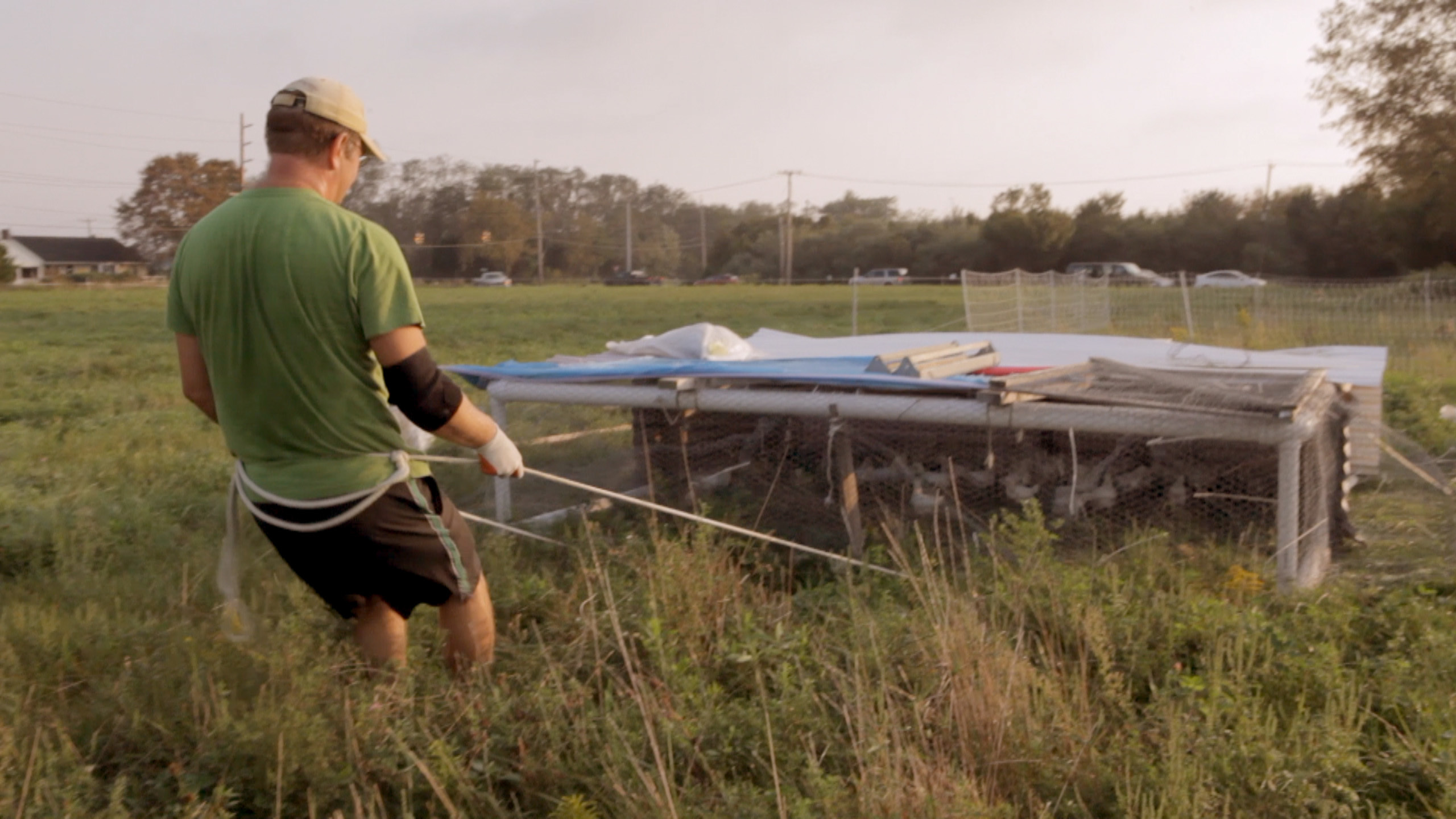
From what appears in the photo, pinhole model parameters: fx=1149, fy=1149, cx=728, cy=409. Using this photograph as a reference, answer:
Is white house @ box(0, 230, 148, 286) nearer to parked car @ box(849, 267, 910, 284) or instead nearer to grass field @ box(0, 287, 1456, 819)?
parked car @ box(849, 267, 910, 284)

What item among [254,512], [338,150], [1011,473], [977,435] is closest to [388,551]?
[254,512]

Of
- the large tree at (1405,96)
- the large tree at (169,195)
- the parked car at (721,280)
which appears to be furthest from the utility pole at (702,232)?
the large tree at (1405,96)

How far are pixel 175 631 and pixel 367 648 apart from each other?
3.17 feet

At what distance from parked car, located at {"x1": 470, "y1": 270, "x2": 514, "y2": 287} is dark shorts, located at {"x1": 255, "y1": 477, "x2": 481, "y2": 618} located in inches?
2513

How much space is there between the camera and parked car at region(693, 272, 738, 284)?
216 ft

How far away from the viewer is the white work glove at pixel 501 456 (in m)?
3.00

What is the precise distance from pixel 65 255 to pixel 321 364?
93.6 metres

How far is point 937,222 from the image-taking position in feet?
234

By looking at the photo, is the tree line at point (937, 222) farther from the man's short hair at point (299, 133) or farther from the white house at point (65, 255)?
the man's short hair at point (299, 133)

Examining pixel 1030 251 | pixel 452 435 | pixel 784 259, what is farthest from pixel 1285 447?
pixel 784 259

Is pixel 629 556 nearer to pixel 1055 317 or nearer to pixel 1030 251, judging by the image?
pixel 1055 317

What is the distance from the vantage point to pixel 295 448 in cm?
279

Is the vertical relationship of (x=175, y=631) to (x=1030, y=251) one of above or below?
below

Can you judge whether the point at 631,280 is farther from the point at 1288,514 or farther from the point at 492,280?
the point at 1288,514
